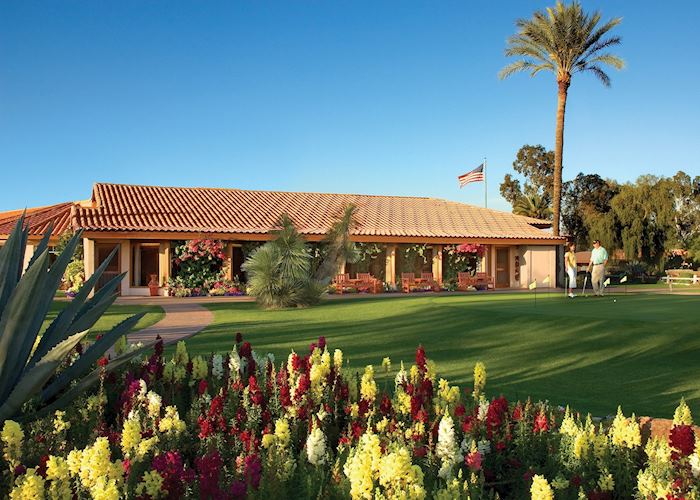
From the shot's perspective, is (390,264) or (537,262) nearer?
(390,264)

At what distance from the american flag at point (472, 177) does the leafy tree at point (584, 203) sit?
22577 mm

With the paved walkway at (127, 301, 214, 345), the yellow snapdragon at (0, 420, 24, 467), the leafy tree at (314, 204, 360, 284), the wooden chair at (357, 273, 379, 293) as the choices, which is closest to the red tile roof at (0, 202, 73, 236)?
the paved walkway at (127, 301, 214, 345)

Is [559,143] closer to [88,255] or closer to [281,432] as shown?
[88,255]

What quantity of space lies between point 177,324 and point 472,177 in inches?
1021

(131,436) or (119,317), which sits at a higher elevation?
(131,436)

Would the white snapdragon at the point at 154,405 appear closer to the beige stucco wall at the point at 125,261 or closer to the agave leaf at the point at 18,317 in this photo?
the agave leaf at the point at 18,317

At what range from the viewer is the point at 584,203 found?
191ft

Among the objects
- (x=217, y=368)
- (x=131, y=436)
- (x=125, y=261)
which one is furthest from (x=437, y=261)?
(x=131, y=436)

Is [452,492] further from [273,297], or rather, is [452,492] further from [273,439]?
[273,297]

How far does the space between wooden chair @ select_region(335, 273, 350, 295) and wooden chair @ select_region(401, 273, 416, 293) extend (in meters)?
2.69

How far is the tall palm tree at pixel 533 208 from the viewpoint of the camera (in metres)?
57.0

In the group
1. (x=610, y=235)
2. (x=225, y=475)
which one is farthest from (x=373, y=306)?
(x=610, y=235)

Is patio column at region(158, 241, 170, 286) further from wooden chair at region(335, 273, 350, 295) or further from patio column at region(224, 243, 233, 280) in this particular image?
wooden chair at region(335, 273, 350, 295)

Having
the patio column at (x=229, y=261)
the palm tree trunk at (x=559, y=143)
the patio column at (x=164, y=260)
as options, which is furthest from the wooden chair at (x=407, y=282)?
the patio column at (x=164, y=260)
